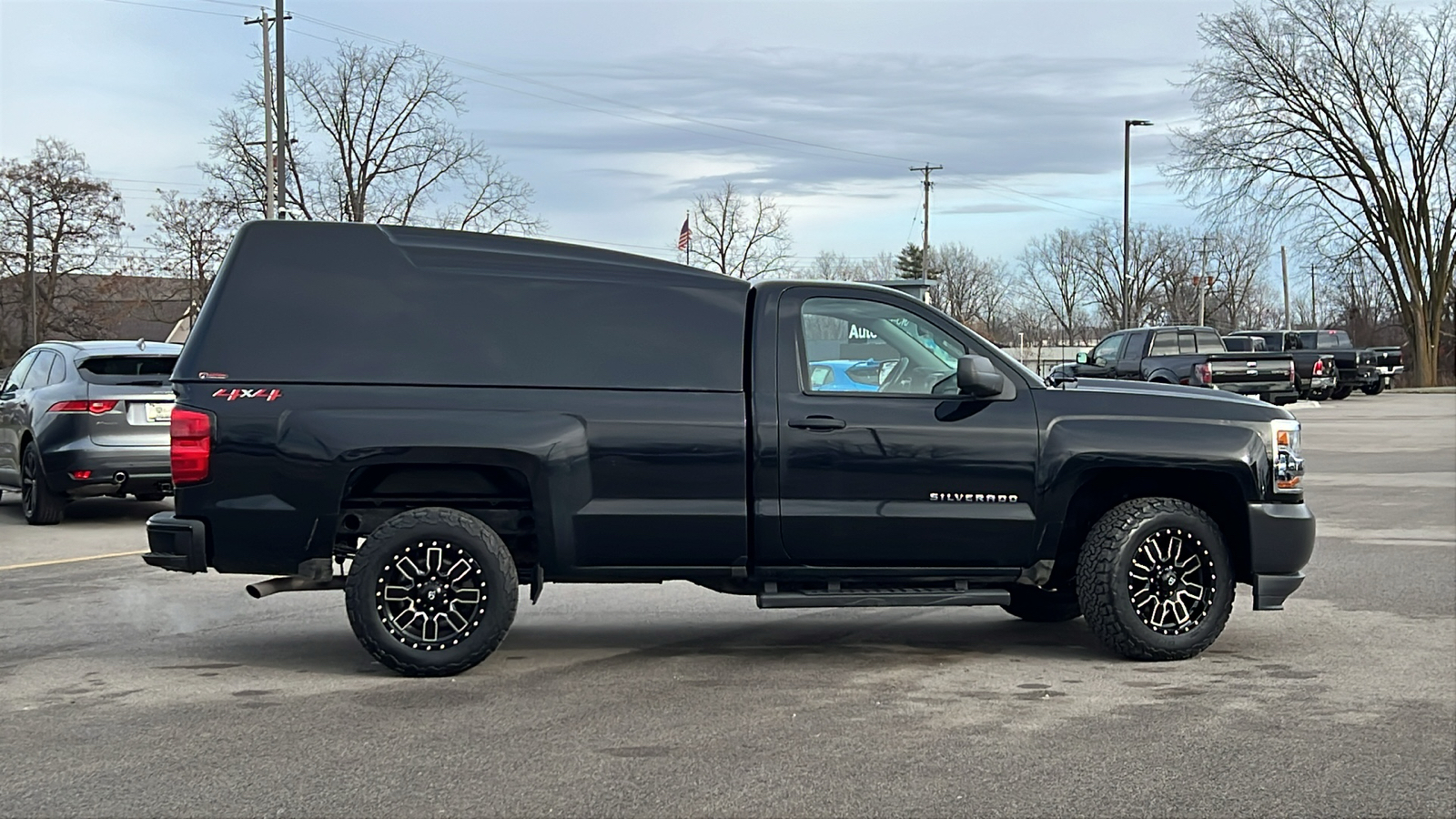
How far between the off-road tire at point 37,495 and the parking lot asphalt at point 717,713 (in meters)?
3.62

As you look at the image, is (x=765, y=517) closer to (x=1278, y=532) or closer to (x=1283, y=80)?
(x=1278, y=532)

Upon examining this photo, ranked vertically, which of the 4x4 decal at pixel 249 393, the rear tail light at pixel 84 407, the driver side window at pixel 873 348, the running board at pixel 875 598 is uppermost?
the driver side window at pixel 873 348

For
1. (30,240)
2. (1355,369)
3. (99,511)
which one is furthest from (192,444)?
(30,240)

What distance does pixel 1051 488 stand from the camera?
23.1 ft

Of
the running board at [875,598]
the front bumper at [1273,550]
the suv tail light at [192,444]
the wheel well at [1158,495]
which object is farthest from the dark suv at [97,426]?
the front bumper at [1273,550]

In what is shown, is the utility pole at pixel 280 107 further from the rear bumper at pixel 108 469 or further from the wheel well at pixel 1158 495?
the wheel well at pixel 1158 495

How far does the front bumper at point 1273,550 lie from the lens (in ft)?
23.6

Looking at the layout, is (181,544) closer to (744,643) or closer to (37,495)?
(744,643)

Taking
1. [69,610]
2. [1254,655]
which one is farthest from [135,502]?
[1254,655]

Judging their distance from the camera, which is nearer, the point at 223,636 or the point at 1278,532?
the point at 1278,532

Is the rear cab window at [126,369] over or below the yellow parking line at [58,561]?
over

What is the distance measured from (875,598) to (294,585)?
2.81m

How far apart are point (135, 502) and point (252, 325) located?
9.84m

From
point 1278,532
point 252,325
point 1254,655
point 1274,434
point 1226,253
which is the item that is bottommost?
point 1254,655
